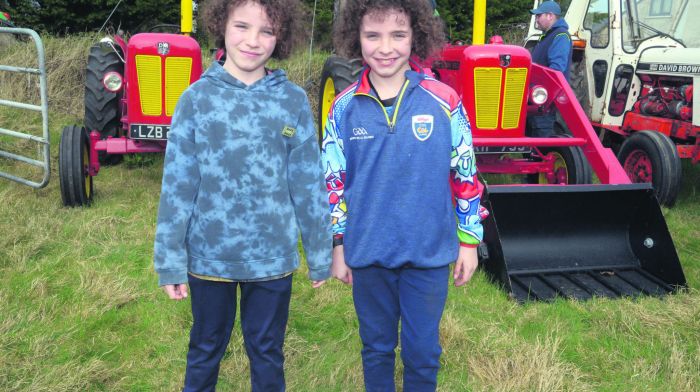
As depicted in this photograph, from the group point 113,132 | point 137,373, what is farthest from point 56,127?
point 137,373

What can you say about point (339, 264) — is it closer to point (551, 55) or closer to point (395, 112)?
point (395, 112)

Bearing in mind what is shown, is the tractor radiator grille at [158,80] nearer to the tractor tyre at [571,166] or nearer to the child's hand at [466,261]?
the tractor tyre at [571,166]

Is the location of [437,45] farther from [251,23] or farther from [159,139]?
[159,139]

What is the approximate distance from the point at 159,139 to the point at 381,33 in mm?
3095

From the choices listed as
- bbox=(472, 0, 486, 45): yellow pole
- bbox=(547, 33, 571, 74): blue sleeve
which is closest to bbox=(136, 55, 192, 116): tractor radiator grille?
bbox=(472, 0, 486, 45): yellow pole

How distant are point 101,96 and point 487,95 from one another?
10.1ft

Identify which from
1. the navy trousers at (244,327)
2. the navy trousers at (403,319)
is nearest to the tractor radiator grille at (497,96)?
the navy trousers at (403,319)

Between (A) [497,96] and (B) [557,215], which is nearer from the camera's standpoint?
(B) [557,215]

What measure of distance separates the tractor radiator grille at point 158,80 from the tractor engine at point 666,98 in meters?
3.95

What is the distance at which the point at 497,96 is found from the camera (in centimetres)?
461

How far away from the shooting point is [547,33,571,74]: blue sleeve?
18.9ft

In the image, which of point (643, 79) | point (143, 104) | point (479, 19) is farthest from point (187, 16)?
point (643, 79)

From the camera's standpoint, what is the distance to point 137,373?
256 centimetres

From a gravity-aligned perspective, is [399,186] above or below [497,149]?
above
